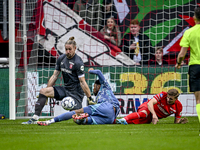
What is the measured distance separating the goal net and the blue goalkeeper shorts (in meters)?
2.69

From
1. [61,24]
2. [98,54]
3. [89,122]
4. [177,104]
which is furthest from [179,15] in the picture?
[89,122]

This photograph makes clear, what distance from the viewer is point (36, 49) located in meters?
8.48

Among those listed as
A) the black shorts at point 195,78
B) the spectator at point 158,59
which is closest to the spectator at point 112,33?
the spectator at point 158,59

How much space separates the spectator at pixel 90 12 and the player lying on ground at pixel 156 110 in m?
4.55

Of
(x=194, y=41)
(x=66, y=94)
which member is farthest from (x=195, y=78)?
(x=66, y=94)

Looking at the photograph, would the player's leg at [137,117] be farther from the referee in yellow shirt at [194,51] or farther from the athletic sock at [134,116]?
the referee in yellow shirt at [194,51]

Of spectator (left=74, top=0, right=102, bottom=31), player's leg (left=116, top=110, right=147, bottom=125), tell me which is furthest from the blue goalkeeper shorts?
spectator (left=74, top=0, right=102, bottom=31)

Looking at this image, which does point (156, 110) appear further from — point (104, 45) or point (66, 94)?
point (104, 45)

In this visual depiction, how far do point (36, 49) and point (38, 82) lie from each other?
806mm

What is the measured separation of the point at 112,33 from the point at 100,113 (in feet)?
15.4

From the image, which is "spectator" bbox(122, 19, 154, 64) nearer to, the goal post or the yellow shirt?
the goal post

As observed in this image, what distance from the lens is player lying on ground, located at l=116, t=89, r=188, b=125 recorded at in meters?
5.84

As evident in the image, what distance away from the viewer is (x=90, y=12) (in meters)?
10.1

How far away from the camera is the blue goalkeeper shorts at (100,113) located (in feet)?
18.7
